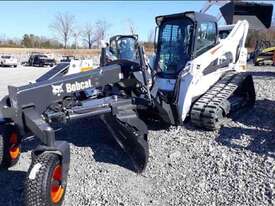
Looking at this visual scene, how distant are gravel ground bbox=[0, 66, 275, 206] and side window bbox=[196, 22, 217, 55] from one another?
1.59 meters

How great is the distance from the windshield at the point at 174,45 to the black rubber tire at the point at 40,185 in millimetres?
3985

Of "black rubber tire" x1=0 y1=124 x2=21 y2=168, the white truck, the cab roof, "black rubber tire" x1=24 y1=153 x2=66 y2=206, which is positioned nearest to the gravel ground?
"black rubber tire" x1=0 y1=124 x2=21 y2=168

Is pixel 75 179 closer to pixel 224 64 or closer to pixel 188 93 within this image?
pixel 188 93

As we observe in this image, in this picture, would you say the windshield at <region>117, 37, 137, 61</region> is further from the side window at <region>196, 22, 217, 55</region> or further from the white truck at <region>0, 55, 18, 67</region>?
the white truck at <region>0, 55, 18, 67</region>

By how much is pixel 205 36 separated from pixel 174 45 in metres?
0.62

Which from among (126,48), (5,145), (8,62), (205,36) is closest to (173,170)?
(5,145)

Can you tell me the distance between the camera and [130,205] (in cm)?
383

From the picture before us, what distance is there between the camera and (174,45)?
7094mm

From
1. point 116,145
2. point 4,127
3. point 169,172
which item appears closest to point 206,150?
point 169,172

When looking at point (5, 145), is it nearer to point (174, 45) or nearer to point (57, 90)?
point (57, 90)

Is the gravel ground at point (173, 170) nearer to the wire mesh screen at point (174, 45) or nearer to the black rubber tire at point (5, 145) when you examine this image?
the black rubber tire at point (5, 145)

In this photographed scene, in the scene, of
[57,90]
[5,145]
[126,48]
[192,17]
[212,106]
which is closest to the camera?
[57,90]

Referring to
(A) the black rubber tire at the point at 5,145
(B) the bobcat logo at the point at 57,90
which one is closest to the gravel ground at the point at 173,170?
(A) the black rubber tire at the point at 5,145

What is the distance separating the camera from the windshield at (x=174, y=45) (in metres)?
6.83
